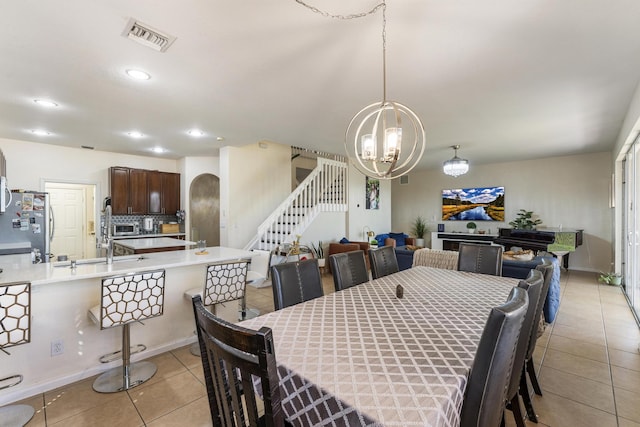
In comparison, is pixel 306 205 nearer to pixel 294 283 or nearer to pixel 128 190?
pixel 128 190

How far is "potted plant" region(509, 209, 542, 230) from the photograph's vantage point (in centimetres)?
678

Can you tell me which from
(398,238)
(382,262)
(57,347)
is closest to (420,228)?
(398,238)

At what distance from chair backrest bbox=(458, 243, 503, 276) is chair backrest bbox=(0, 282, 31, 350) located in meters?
3.54

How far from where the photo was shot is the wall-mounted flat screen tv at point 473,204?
7539mm

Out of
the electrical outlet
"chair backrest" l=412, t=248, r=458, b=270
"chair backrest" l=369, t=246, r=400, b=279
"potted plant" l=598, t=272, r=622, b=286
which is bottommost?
"potted plant" l=598, t=272, r=622, b=286

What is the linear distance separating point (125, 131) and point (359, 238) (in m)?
5.15

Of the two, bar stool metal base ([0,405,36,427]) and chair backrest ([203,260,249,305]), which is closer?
bar stool metal base ([0,405,36,427])

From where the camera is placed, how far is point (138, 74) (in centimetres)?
268

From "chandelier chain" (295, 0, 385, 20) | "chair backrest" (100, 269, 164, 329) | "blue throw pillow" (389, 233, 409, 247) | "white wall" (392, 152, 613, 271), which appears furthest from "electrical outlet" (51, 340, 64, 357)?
"white wall" (392, 152, 613, 271)

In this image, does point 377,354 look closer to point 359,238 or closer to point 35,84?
point 35,84

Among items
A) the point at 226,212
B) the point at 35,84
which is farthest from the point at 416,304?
the point at 226,212

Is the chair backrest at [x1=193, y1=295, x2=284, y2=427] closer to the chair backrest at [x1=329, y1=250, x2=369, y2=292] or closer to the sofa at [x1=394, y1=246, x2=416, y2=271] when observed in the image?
the chair backrest at [x1=329, y1=250, x2=369, y2=292]

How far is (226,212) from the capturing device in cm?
565

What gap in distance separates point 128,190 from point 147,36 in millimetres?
4887
